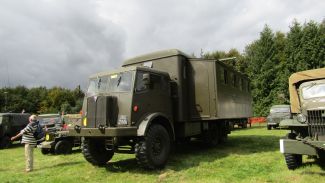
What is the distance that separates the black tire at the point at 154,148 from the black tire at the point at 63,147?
20.0 ft

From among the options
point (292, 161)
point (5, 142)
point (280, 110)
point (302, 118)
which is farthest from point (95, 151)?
point (280, 110)

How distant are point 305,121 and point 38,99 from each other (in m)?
71.4

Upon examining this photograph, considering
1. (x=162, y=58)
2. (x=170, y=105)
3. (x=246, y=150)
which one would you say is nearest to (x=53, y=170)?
(x=170, y=105)

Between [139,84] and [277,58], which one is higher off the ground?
[277,58]

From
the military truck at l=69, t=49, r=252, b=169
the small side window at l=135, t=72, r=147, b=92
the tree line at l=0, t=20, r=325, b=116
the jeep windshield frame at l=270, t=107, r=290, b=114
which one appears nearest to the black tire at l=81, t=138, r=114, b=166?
the military truck at l=69, t=49, r=252, b=169

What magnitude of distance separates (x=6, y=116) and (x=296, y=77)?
18038 mm

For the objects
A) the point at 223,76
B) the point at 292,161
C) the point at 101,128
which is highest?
the point at 223,76

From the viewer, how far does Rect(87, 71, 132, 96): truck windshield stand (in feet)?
31.6

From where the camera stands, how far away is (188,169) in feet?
30.8

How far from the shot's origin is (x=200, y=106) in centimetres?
1196

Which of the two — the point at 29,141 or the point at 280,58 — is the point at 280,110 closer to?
the point at 280,58

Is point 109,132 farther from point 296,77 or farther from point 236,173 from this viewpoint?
point 296,77

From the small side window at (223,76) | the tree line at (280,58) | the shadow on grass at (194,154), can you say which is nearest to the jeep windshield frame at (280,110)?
the tree line at (280,58)

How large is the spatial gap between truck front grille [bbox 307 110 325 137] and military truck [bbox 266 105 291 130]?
721 inches
